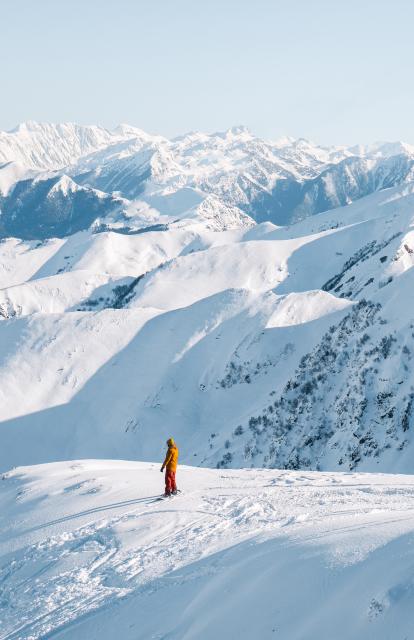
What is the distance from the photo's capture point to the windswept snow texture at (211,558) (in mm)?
8727

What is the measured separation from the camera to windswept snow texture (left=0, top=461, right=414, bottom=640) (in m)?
8.73

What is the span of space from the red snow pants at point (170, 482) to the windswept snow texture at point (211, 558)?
412 mm

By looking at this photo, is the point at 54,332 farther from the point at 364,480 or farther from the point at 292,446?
the point at 364,480

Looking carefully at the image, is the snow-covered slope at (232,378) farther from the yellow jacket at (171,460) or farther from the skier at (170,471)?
the yellow jacket at (171,460)

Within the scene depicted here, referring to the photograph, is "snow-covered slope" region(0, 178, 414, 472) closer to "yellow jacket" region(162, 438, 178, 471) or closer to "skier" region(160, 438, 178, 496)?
"skier" region(160, 438, 178, 496)

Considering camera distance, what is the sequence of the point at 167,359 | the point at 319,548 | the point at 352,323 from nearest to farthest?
the point at 319,548
the point at 352,323
the point at 167,359

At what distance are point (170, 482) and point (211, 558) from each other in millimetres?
5280

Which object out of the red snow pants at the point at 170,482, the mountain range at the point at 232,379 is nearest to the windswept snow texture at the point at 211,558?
the red snow pants at the point at 170,482

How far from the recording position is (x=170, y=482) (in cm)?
1727

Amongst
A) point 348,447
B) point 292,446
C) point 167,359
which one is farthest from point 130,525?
point 167,359

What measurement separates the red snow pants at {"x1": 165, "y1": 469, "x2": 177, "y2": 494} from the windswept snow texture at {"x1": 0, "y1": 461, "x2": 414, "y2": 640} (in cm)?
41

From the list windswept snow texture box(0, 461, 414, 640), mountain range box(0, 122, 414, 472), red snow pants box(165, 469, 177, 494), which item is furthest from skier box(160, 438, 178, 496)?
mountain range box(0, 122, 414, 472)

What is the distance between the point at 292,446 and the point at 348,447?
5.05 m

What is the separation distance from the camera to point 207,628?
9.33 metres
